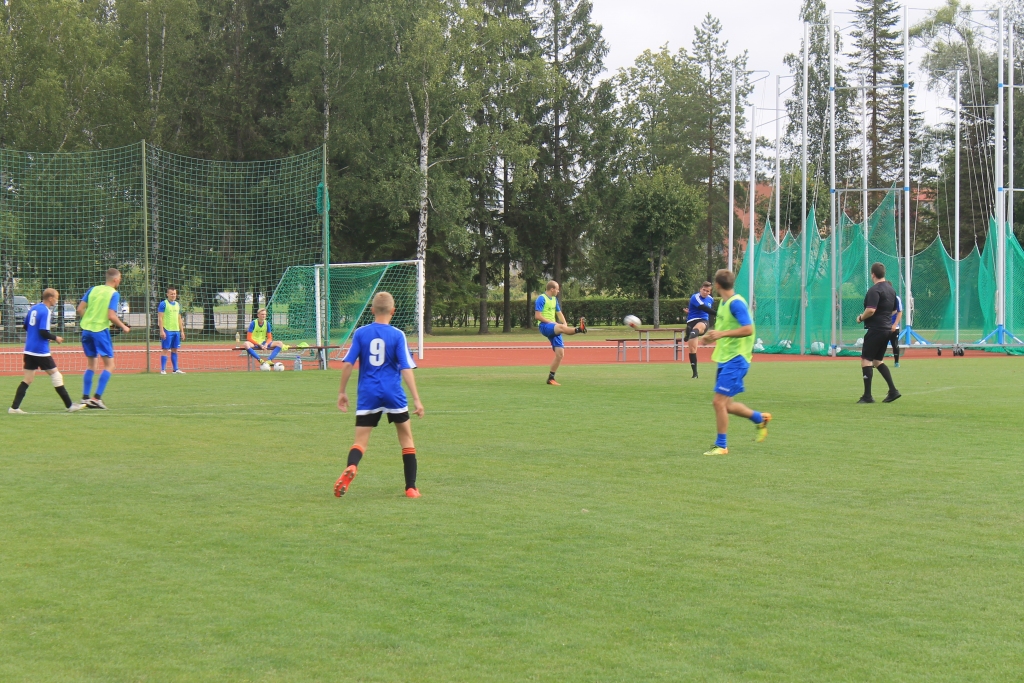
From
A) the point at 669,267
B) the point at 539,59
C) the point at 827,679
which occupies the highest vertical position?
the point at 539,59

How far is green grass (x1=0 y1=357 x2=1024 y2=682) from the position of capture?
4.54 metres

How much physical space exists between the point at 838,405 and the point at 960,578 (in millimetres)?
10010

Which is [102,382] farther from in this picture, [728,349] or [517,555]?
[517,555]

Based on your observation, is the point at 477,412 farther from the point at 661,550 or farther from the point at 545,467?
the point at 661,550

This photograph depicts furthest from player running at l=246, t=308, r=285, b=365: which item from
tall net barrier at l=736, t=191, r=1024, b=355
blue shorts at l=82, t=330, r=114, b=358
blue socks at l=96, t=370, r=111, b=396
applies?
tall net barrier at l=736, t=191, r=1024, b=355

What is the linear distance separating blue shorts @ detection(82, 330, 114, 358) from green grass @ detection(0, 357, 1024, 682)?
3450mm

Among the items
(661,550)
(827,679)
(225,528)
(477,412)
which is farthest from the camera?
(477,412)

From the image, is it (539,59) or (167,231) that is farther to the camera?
(539,59)

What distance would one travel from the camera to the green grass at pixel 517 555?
179 inches

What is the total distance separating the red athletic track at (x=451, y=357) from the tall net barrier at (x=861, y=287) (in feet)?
2.88

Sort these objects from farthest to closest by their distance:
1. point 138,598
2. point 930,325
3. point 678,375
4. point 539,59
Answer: point 539,59 → point 930,325 → point 678,375 → point 138,598

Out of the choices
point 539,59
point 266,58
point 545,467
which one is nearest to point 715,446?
point 545,467

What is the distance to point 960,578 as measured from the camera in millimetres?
5723

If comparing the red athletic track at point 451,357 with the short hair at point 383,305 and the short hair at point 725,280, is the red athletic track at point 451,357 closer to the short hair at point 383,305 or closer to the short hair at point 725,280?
the short hair at point 725,280
